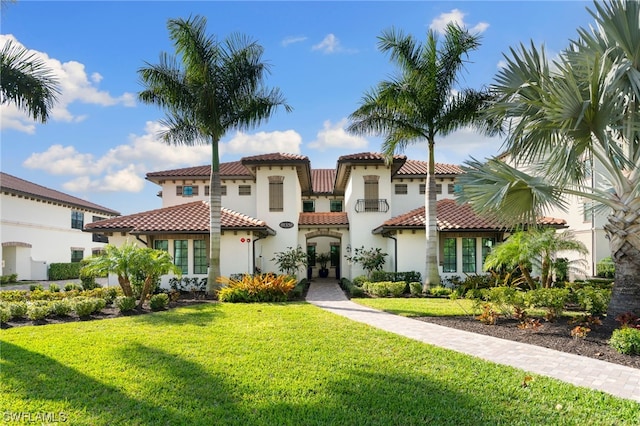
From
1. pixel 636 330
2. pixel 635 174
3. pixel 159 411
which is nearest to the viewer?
pixel 159 411

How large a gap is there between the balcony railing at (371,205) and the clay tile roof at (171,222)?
5.81 metres

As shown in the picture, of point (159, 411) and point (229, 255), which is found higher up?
point (229, 255)

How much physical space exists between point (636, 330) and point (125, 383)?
9.25m

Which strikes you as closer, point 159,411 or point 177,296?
point 159,411

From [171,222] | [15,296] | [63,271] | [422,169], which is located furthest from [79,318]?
[63,271]

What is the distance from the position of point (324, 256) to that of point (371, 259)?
28.9ft

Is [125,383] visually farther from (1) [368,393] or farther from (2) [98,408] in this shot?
(1) [368,393]

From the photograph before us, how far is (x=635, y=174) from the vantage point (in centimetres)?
897

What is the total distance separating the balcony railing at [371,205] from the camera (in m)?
21.0

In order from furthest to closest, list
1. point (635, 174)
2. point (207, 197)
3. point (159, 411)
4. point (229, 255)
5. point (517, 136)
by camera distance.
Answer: point (207, 197) < point (229, 255) < point (517, 136) < point (635, 174) < point (159, 411)

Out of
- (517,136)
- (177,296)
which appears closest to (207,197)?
(177,296)

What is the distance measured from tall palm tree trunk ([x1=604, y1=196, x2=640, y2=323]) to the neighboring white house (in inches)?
1203

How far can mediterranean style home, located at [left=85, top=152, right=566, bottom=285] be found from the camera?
17.6 m

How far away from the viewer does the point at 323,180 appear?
1192 inches
